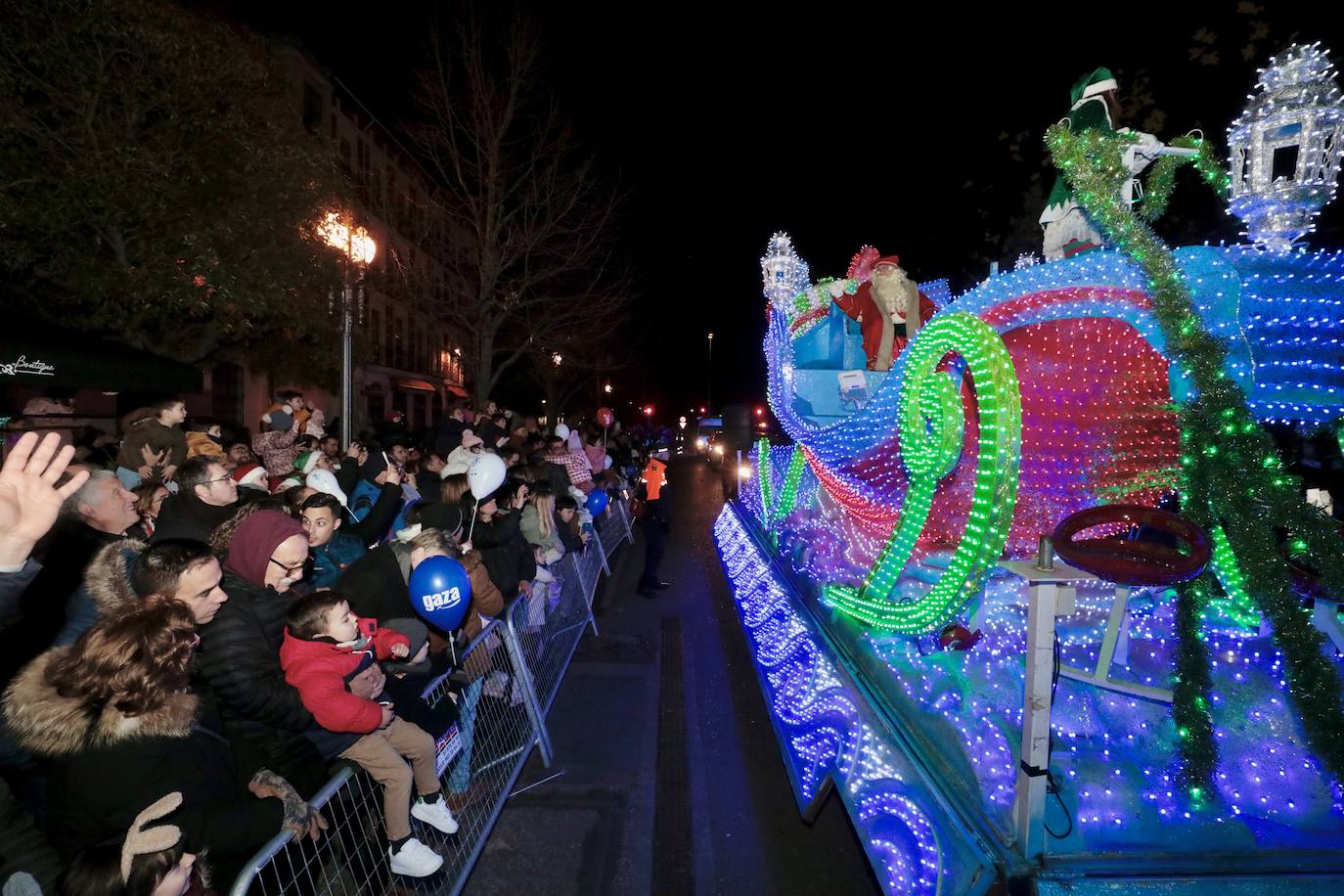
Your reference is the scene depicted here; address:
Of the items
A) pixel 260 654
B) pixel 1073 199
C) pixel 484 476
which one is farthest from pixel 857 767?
pixel 1073 199

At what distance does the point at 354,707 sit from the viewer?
117 inches

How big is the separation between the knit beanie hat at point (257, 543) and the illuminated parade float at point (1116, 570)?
9.51ft

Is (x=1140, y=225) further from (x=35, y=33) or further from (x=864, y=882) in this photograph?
(x=35, y=33)

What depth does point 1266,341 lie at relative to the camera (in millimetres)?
2902

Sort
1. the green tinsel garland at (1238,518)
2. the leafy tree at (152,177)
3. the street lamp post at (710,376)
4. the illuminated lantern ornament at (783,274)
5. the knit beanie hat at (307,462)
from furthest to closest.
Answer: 1. the street lamp post at (710,376)
2. the leafy tree at (152,177)
3. the illuminated lantern ornament at (783,274)
4. the knit beanie hat at (307,462)
5. the green tinsel garland at (1238,518)

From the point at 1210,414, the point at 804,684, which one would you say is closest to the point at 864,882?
the point at 804,684

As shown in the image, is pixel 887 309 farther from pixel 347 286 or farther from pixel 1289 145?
pixel 347 286

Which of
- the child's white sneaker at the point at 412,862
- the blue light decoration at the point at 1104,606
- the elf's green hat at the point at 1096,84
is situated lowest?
the child's white sneaker at the point at 412,862

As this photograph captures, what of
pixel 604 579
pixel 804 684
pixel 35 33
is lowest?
pixel 604 579

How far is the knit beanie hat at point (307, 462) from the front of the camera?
677 cm

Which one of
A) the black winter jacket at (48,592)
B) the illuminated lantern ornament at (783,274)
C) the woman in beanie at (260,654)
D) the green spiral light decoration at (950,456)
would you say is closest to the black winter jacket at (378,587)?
the woman in beanie at (260,654)

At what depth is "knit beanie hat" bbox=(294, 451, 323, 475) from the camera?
677 cm

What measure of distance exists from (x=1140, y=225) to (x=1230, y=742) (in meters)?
2.42

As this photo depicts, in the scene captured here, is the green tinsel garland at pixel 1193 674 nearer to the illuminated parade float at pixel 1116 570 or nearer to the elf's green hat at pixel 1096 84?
the illuminated parade float at pixel 1116 570
